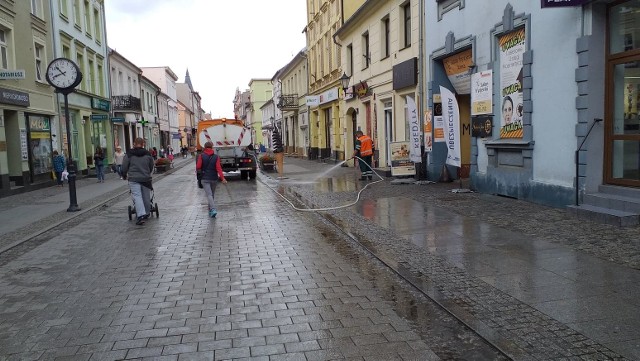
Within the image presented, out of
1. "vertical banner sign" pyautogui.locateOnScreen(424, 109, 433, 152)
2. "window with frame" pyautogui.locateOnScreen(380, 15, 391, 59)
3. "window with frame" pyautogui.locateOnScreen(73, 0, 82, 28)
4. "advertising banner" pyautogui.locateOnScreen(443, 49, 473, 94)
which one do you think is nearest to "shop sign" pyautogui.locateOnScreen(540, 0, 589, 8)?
"advertising banner" pyautogui.locateOnScreen(443, 49, 473, 94)

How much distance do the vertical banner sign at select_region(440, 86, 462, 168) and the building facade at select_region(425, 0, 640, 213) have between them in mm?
113

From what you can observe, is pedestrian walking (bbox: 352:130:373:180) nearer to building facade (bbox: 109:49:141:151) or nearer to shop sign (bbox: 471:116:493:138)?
shop sign (bbox: 471:116:493:138)

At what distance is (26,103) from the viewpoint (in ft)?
60.5

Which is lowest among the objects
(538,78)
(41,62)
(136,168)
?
(136,168)

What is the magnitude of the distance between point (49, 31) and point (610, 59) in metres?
21.8

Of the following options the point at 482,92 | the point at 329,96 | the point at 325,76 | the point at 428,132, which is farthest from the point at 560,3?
the point at 325,76

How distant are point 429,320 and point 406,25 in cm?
1474

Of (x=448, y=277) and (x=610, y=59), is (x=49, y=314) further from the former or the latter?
(x=610, y=59)

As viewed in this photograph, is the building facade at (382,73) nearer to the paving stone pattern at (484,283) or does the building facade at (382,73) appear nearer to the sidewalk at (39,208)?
the paving stone pattern at (484,283)

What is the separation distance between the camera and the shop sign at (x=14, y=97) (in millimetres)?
16756

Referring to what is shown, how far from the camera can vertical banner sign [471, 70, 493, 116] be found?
457 inches

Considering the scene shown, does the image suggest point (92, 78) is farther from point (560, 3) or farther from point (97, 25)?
point (560, 3)

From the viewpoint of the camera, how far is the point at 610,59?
27.5 feet

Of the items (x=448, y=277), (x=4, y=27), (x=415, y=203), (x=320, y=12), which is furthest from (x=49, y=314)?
(x=320, y=12)
